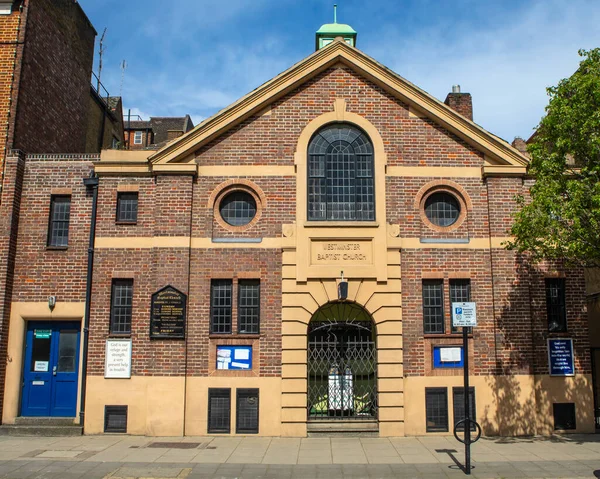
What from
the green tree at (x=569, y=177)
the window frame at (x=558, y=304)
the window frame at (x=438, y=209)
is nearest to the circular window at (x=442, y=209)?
the window frame at (x=438, y=209)

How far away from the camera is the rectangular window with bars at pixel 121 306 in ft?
48.7

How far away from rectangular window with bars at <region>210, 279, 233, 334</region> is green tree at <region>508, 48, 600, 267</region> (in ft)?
23.6

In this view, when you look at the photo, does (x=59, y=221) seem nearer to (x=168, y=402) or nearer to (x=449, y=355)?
(x=168, y=402)

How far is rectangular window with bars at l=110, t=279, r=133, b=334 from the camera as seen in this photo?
14.8 metres

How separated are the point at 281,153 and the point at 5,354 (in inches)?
353

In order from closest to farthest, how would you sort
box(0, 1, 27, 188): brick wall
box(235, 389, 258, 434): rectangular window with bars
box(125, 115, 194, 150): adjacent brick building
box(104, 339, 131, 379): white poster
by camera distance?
box(235, 389, 258, 434): rectangular window with bars, box(104, 339, 131, 379): white poster, box(0, 1, 27, 188): brick wall, box(125, 115, 194, 150): adjacent brick building

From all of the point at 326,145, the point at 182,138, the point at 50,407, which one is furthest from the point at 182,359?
the point at 326,145

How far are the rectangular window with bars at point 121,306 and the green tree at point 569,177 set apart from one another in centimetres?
977

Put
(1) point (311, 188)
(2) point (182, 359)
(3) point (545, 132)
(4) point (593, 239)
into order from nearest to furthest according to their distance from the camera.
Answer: (4) point (593, 239)
(3) point (545, 132)
(2) point (182, 359)
(1) point (311, 188)

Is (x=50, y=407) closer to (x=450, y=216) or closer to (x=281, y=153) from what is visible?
(x=281, y=153)

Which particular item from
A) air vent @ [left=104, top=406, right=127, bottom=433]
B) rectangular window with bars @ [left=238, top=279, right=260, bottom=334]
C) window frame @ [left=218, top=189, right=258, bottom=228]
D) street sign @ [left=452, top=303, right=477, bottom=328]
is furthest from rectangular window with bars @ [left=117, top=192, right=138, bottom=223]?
street sign @ [left=452, top=303, right=477, bottom=328]

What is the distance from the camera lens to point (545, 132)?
43.0ft

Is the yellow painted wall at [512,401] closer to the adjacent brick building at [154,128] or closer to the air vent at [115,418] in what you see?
the air vent at [115,418]

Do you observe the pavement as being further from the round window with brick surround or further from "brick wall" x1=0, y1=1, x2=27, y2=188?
"brick wall" x1=0, y1=1, x2=27, y2=188
